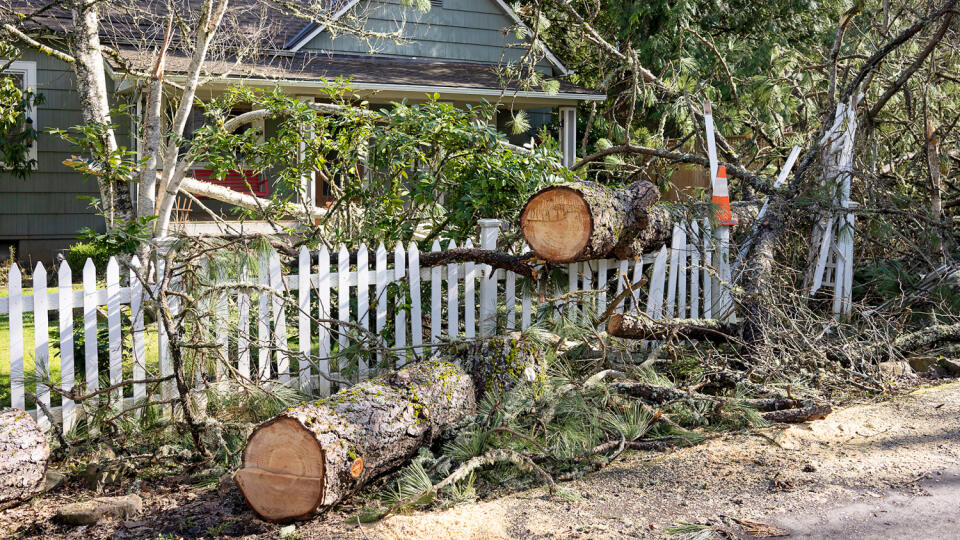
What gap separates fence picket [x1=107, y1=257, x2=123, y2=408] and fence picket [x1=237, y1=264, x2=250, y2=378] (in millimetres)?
643

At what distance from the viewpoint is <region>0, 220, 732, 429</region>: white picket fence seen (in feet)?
13.6

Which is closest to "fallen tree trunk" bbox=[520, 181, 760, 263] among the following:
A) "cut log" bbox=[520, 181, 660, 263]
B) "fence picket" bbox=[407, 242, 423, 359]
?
"cut log" bbox=[520, 181, 660, 263]

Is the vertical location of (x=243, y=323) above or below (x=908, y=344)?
above

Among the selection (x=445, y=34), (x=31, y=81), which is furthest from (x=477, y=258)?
(x=31, y=81)

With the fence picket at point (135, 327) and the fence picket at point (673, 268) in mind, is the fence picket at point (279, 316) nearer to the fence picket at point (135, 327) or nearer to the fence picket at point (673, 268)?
the fence picket at point (135, 327)

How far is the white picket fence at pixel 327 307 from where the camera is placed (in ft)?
13.6

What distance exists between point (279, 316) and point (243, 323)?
0.21 meters

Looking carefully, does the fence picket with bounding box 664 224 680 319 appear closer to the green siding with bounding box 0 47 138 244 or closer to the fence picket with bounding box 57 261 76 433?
the fence picket with bounding box 57 261 76 433

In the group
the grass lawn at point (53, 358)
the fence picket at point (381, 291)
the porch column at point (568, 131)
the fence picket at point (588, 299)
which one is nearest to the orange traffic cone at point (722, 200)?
the fence picket at point (588, 299)

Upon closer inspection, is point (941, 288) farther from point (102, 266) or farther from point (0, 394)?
point (102, 266)

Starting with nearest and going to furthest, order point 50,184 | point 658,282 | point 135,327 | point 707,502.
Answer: point 707,502, point 135,327, point 658,282, point 50,184

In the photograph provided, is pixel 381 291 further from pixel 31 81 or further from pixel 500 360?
pixel 31 81

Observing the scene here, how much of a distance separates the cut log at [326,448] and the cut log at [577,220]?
173 cm

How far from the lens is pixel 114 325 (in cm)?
425
